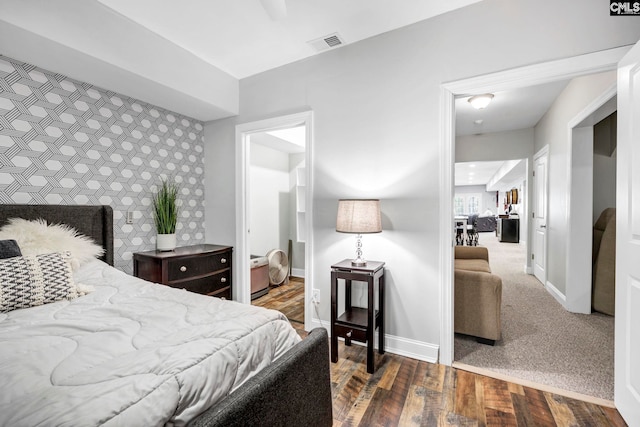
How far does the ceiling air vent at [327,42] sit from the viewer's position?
2430 mm

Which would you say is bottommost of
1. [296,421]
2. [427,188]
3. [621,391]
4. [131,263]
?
[621,391]

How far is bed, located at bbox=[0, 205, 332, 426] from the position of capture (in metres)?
0.72

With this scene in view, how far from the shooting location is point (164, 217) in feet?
9.50

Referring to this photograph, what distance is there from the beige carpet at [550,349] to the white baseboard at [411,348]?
21 centimetres

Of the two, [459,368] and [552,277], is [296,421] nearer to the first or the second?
[459,368]

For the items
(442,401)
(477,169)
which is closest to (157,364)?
(442,401)

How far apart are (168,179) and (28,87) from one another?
1222 mm

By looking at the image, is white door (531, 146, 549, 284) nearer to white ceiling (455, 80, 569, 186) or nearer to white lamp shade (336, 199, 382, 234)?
white ceiling (455, 80, 569, 186)

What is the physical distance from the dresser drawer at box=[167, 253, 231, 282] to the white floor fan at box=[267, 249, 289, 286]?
1117 millimetres

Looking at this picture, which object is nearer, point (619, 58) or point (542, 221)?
point (619, 58)

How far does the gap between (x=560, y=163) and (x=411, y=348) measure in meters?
3.12

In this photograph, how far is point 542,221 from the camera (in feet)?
14.5

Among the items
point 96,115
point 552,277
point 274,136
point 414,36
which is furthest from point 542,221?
point 96,115

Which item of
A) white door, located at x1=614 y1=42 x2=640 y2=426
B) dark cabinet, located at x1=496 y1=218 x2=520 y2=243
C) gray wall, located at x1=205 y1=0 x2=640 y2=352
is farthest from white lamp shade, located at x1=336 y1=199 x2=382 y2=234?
dark cabinet, located at x1=496 y1=218 x2=520 y2=243
